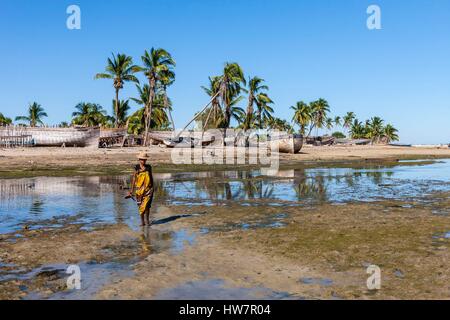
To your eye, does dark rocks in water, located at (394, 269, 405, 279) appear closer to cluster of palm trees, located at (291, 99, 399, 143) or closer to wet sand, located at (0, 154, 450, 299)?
wet sand, located at (0, 154, 450, 299)

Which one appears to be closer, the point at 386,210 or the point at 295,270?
the point at 295,270

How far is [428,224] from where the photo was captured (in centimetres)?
934

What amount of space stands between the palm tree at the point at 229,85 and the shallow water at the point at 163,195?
34031mm

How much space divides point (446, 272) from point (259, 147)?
41.6 metres

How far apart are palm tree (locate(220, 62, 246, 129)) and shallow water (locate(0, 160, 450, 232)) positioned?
3403 cm

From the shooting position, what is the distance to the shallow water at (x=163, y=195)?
10.7 metres

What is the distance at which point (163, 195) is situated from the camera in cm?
1528

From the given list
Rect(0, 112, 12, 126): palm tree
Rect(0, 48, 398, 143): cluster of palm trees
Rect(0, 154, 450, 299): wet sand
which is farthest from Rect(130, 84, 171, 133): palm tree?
Rect(0, 154, 450, 299): wet sand

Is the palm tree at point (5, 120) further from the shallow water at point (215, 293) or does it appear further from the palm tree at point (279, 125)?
the shallow water at point (215, 293)

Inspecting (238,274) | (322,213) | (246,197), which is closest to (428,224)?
(322,213)

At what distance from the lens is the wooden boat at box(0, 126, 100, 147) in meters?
38.8

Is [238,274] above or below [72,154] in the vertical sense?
below
